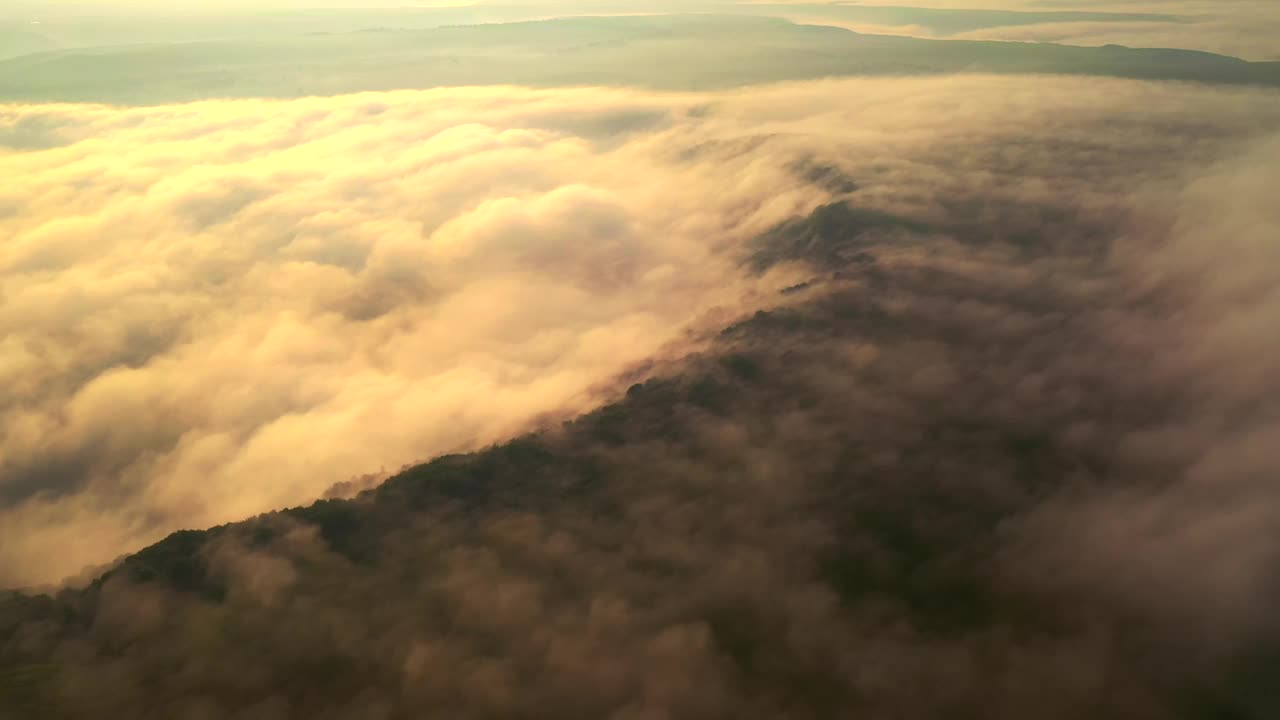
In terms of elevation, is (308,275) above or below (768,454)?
above

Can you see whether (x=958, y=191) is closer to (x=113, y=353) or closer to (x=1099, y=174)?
(x=1099, y=174)

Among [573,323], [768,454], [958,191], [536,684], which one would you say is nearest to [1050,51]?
[958,191]

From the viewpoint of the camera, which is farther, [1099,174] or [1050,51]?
[1050,51]

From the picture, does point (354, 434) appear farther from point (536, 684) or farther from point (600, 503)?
point (536, 684)

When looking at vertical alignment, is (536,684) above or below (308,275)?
below

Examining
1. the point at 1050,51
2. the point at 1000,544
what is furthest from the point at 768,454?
the point at 1050,51

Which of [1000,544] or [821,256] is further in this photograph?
[821,256]

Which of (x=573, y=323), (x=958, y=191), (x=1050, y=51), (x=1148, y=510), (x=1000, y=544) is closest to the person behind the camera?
(x=1148, y=510)

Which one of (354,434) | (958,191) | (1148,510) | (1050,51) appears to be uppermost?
(1050,51)

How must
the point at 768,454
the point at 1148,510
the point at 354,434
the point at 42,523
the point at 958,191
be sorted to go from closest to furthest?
the point at 1148,510, the point at 768,454, the point at 354,434, the point at 42,523, the point at 958,191
